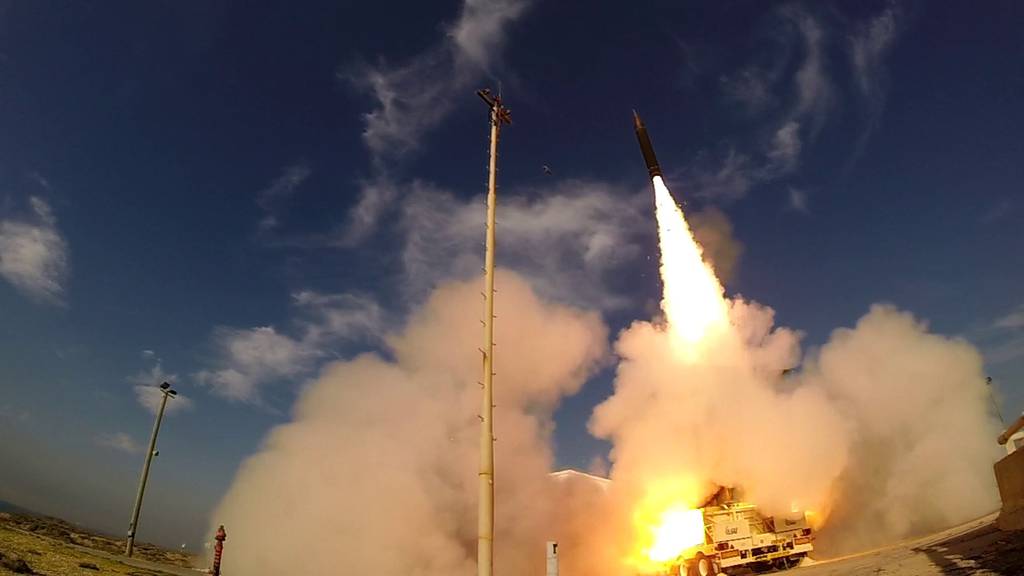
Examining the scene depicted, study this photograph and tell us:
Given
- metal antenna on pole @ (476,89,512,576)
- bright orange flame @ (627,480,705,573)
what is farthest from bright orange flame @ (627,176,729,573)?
metal antenna on pole @ (476,89,512,576)

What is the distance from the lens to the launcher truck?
22031mm

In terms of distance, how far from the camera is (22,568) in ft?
40.0

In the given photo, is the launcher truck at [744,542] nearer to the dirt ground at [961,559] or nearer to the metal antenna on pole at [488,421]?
the dirt ground at [961,559]

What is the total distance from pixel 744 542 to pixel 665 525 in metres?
3.57

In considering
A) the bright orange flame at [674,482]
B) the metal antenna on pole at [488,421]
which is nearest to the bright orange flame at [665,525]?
the bright orange flame at [674,482]

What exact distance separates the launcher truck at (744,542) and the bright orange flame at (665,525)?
1.54 ft

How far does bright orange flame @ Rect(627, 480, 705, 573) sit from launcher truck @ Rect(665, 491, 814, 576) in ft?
1.54

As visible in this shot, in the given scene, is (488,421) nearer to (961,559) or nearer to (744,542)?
(961,559)

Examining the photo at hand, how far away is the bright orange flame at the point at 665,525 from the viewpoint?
23.6 m

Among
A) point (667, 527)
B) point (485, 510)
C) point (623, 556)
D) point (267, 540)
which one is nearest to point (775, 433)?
point (667, 527)

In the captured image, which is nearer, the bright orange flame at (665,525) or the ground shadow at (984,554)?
the ground shadow at (984,554)

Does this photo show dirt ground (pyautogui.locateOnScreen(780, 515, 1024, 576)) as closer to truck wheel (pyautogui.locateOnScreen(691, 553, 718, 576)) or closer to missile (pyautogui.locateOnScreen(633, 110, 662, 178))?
truck wheel (pyautogui.locateOnScreen(691, 553, 718, 576))

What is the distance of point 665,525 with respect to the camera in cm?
2489

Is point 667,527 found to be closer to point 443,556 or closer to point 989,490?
point 443,556
